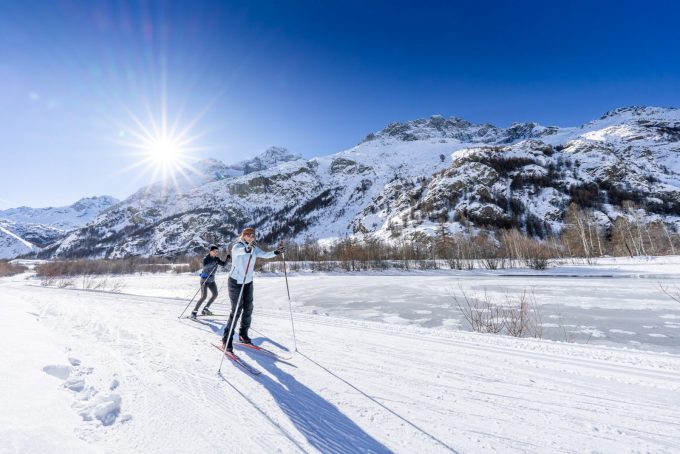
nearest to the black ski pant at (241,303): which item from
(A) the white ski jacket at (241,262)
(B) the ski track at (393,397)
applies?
(A) the white ski jacket at (241,262)

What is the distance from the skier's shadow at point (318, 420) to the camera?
2455 mm

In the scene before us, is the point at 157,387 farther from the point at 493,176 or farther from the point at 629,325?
the point at 493,176

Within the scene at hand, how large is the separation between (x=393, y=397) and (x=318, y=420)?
982 millimetres

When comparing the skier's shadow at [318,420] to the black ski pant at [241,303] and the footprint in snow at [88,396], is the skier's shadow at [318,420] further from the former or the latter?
the footprint in snow at [88,396]

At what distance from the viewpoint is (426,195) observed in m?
96.2

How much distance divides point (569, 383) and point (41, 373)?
640 cm

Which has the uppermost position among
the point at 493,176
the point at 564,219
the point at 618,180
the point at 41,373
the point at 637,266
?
the point at 493,176

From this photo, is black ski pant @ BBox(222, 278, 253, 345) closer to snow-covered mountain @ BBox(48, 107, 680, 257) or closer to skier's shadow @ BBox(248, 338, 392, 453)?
skier's shadow @ BBox(248, 338, 392, 453)

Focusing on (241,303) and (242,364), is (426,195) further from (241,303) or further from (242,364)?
(242,364)

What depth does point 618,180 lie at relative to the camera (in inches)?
3285

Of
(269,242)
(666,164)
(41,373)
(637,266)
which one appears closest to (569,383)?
(41,373)

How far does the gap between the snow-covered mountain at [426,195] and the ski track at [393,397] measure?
6540 centimetres

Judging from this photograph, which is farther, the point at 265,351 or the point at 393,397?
the point at 265,351

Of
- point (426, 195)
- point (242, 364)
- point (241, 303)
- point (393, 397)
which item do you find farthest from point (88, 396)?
point (426, 195)
